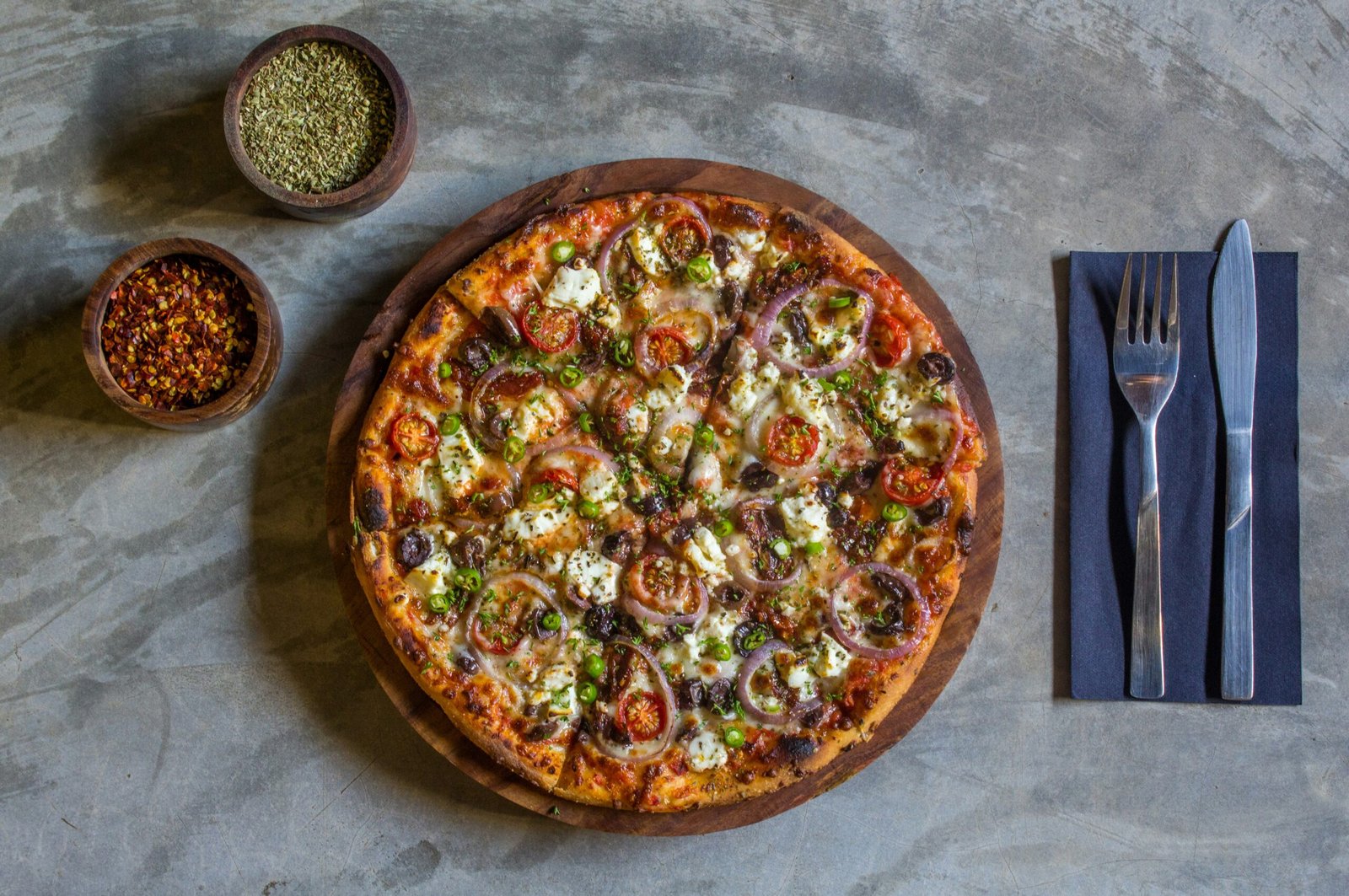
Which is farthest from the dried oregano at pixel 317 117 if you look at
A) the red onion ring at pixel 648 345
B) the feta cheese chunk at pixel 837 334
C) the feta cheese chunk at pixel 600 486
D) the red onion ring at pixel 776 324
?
the feta cheese chunk at pixel 837 334

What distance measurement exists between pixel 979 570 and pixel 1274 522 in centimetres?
151

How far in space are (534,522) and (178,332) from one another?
5.97 ft

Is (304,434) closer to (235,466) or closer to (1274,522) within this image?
(235,466)

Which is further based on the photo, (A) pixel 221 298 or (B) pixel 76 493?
(B) pixel 76 493

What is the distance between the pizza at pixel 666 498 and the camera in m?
4.25

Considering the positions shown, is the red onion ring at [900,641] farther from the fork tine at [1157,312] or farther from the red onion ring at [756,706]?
the fork tine at [1157,312]

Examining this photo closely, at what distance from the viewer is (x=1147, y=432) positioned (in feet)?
15.3

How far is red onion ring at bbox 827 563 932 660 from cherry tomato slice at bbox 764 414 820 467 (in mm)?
564

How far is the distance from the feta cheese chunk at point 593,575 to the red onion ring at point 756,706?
67 cm

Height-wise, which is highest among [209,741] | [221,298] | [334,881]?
[221,298]

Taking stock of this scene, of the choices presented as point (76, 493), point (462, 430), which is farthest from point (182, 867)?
point (462, 430)

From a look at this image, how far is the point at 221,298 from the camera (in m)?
4.45

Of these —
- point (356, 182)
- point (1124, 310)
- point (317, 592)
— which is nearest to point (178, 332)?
point (356, 182)

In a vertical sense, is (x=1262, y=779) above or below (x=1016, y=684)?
below
